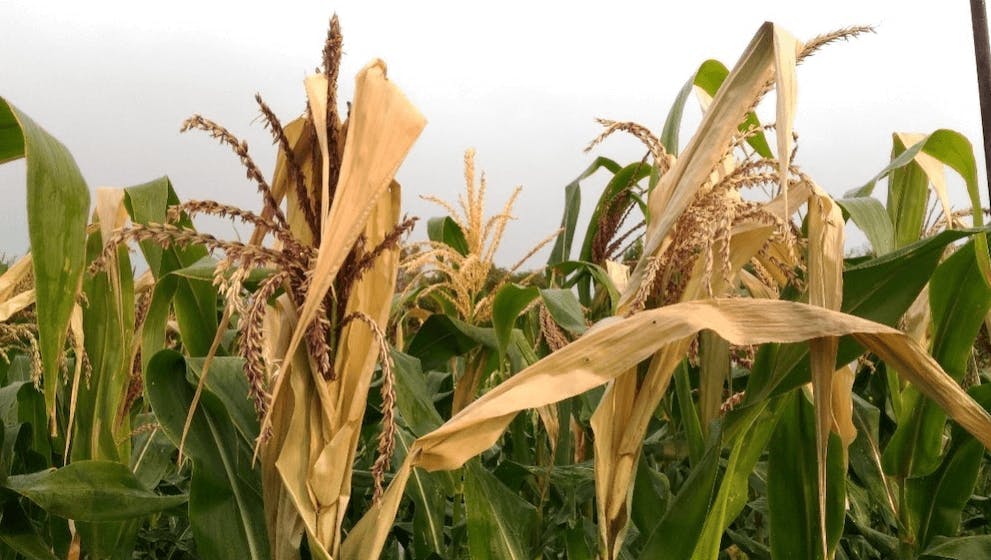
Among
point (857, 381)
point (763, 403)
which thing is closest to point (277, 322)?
point (763, 403)

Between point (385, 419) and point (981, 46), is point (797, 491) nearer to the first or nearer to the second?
point (385, 419)

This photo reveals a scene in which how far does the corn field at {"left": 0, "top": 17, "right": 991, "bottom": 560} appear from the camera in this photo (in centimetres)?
95

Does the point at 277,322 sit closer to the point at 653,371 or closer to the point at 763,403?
the point at 653,371

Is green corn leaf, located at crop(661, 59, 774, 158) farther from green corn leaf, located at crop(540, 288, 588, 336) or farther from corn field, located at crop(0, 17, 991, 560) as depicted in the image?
green corn leaf, located at crop(540, 288, 588, 336)

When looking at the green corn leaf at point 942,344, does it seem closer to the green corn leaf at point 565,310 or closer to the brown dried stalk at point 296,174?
the green corn leaf at point 565,310

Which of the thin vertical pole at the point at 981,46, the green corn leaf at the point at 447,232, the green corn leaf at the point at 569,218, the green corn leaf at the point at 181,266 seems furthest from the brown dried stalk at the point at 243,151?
the thin vertical pole at the point at 981,46

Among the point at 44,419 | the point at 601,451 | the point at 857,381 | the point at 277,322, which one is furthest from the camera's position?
the point at 857,381

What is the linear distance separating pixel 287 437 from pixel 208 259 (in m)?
0.44

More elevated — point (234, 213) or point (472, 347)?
point (234, 213)

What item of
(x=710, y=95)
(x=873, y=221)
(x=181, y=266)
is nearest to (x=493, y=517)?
(x=181, y=266)

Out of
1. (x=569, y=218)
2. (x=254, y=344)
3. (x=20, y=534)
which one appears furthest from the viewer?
(x=569, y=218)

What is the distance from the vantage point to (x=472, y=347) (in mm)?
1868

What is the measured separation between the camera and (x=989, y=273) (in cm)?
Answer: 128

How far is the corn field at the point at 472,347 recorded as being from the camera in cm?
95
